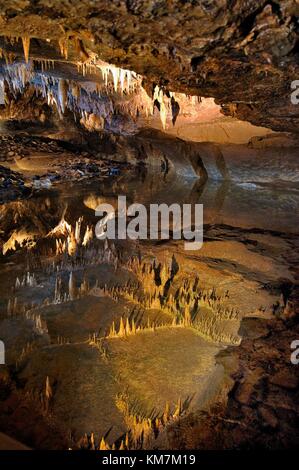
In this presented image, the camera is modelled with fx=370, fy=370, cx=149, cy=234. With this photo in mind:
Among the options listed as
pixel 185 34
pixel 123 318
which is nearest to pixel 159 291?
pixel 123 318

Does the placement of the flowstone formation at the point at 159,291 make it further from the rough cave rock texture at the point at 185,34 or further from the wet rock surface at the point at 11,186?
the wet rock surface at the point at 11,186

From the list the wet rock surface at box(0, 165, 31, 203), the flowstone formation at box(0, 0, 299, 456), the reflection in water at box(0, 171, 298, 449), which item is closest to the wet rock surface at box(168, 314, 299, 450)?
the flowstone formation at box(0, 0, 299, 456)

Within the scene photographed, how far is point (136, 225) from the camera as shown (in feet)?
23.2

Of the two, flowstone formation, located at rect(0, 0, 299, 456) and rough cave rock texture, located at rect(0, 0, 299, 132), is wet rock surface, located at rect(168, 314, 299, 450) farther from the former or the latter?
rough cave rock texture, located at rect(0, 0, 299, 132)

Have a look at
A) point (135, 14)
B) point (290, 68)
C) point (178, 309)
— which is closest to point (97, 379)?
point (178, 309)

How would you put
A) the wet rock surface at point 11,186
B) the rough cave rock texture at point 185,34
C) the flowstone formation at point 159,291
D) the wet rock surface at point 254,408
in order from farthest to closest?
the wet rock surface at point 11,186, the rough cave rock texture at point 185,34, the flowstone formation at point 159,291, the wet rock surface at point 254,408

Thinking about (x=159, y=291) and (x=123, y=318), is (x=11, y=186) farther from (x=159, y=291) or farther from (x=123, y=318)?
(x=123, y=318)

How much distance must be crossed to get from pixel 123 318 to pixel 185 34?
2.79 meters

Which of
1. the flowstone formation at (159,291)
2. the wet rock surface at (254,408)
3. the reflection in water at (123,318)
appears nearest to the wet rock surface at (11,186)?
the flowstone formation at (159,291)

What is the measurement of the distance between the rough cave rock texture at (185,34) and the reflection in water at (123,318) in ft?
7.77

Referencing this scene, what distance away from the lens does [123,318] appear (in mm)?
A: 3381

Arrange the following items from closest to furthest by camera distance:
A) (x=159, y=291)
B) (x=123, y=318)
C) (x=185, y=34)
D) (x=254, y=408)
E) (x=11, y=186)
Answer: (x=254, y=408)
(x=123, y=318)
(x=185, y=34)
(x=159, y=291)
(x=11, y=186)

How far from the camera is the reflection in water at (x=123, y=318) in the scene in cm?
234

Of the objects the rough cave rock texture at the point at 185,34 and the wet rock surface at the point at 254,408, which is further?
the rough cave rock texture at the point at 185,34
